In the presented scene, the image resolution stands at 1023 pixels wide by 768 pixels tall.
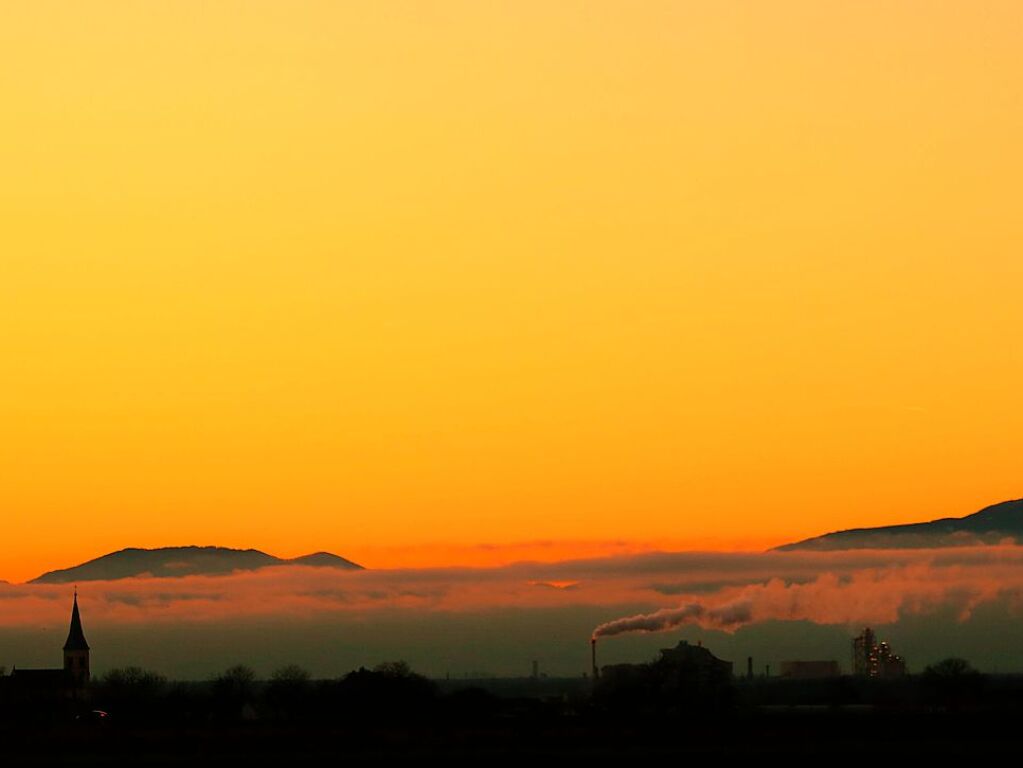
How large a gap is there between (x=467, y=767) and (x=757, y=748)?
19.7m

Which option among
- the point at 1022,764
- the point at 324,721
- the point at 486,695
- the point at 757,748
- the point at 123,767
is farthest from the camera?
the point at 486,695

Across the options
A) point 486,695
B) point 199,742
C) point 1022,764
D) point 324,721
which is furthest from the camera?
point 486,695

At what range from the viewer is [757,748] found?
344 feet

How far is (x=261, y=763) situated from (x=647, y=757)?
19.5m

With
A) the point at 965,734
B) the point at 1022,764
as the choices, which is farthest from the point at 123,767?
the point at 965,734

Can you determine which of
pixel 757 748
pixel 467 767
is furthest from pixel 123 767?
pixel 757 748

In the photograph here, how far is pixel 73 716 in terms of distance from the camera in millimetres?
196125

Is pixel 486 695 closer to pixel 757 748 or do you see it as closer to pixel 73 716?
pixel 73 716

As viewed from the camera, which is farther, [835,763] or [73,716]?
[73,716]

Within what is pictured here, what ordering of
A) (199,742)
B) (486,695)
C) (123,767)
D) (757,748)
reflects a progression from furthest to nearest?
(486,695)
(199,742)
(757,748)
(123,767)

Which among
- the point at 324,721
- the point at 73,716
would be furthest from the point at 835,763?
the point at 73,716

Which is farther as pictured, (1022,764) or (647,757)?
(647,757)

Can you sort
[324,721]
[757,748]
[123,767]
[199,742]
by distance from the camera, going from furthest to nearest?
[324,721] → [199,742] → [757,748] → [123,767]

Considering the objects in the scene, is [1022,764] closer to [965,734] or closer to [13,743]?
[965,734]
